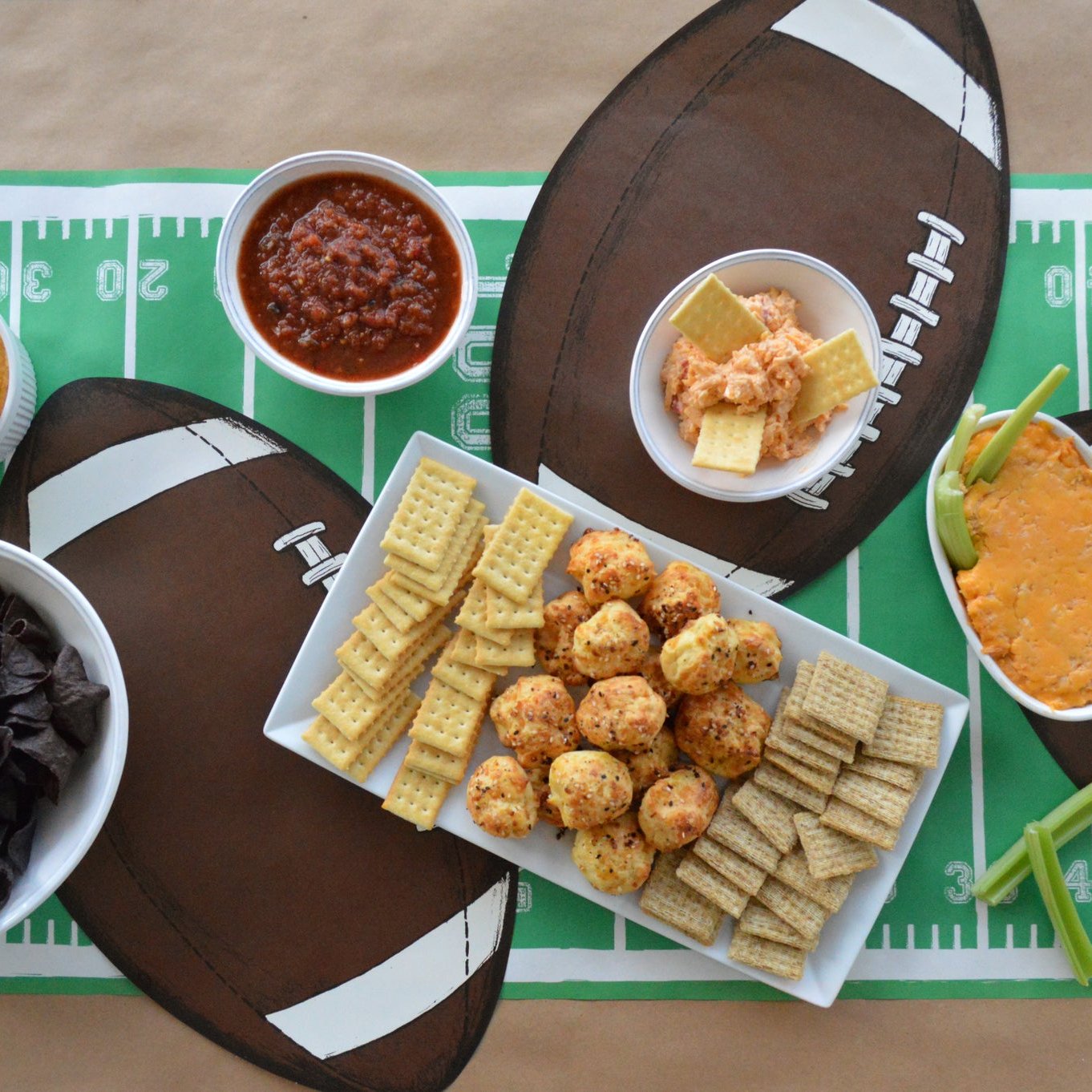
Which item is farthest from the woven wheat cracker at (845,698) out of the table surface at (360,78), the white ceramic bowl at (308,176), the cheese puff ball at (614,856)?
the table surface at (360,78)

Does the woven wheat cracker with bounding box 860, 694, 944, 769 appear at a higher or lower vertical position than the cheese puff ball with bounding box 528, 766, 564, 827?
higher

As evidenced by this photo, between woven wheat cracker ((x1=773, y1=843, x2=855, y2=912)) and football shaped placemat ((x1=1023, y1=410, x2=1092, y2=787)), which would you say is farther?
football shaped placemat ((x1=1023, y1=410, x2=1092, y2=787))

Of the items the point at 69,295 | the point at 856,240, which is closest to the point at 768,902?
the point at 856,240

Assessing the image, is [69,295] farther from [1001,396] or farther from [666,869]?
[1001,396]

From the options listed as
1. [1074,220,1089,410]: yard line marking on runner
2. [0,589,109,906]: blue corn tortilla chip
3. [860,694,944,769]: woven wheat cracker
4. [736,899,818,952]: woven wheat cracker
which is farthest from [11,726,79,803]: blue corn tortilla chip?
[1074,220,1089,410]: yard line marking on runner

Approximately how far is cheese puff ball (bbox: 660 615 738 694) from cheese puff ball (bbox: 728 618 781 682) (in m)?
0.05

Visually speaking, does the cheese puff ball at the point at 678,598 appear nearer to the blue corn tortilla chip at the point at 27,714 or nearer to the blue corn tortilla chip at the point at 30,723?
the blue corn tortilla chip at the point at 30,723

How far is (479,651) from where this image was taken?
2.44m

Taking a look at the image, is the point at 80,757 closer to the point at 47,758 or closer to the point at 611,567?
the point at 47,758

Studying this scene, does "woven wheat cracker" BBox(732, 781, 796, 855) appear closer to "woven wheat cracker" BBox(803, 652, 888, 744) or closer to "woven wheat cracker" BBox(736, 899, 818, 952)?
"woven wheat cracker" BBox(736, 899, 818, 952)

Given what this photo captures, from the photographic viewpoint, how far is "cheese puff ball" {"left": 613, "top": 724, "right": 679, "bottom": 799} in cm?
246

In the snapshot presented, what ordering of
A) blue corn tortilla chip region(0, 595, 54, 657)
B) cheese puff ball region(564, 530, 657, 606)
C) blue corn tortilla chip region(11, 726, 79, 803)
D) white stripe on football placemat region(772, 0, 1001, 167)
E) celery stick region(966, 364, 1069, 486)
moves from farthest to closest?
1. white stripe on football placemat region(772, 0, 1001, 167)
2. celery stick region(966, 364, 1069, 486)
3. cheese puff ball region(564, 530, 657, 606)
4. blue corn tortilla chip region(0, 595, 54, 657)
5. blue corn tortilla chip region(11, 726, 79, 803)

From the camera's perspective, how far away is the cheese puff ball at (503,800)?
234 cm

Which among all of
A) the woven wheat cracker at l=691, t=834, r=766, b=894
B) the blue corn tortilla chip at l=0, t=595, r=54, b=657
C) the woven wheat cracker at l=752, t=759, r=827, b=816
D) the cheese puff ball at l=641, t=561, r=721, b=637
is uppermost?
the cheese puff ball at l=641, t=561, r=721, b=637
